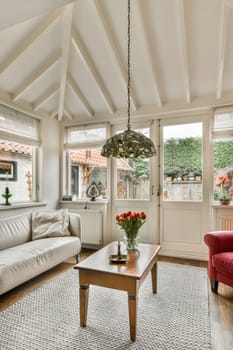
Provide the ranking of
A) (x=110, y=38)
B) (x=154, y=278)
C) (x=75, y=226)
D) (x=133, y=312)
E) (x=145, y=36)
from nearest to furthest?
(x=133, y=312) < (x=154, y=278) < (x=145, y=36) < (x=110, y=38) < (x=75, y=226)

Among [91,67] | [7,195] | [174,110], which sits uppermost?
[91,67]

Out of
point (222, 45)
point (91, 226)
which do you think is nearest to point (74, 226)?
point (91, 226)

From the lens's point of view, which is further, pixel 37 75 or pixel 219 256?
pixel 37 75

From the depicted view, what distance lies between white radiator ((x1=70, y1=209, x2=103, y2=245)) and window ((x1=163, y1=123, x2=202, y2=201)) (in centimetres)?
133

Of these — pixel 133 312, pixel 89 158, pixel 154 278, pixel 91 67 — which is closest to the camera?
pixel 133 312

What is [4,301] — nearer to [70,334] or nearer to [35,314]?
[35,314]

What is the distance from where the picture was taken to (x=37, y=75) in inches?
135

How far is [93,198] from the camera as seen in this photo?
14.5ft

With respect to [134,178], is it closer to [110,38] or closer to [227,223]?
[227,223]

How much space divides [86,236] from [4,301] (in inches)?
79.6

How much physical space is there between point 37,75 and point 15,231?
7.80 feet

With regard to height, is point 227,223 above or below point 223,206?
below

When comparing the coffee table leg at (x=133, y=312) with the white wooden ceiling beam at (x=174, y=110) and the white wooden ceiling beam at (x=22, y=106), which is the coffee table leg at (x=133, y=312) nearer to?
the white wooden ceiling beam at (x=174, y=110)

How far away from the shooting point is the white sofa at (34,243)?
8.03 feet
